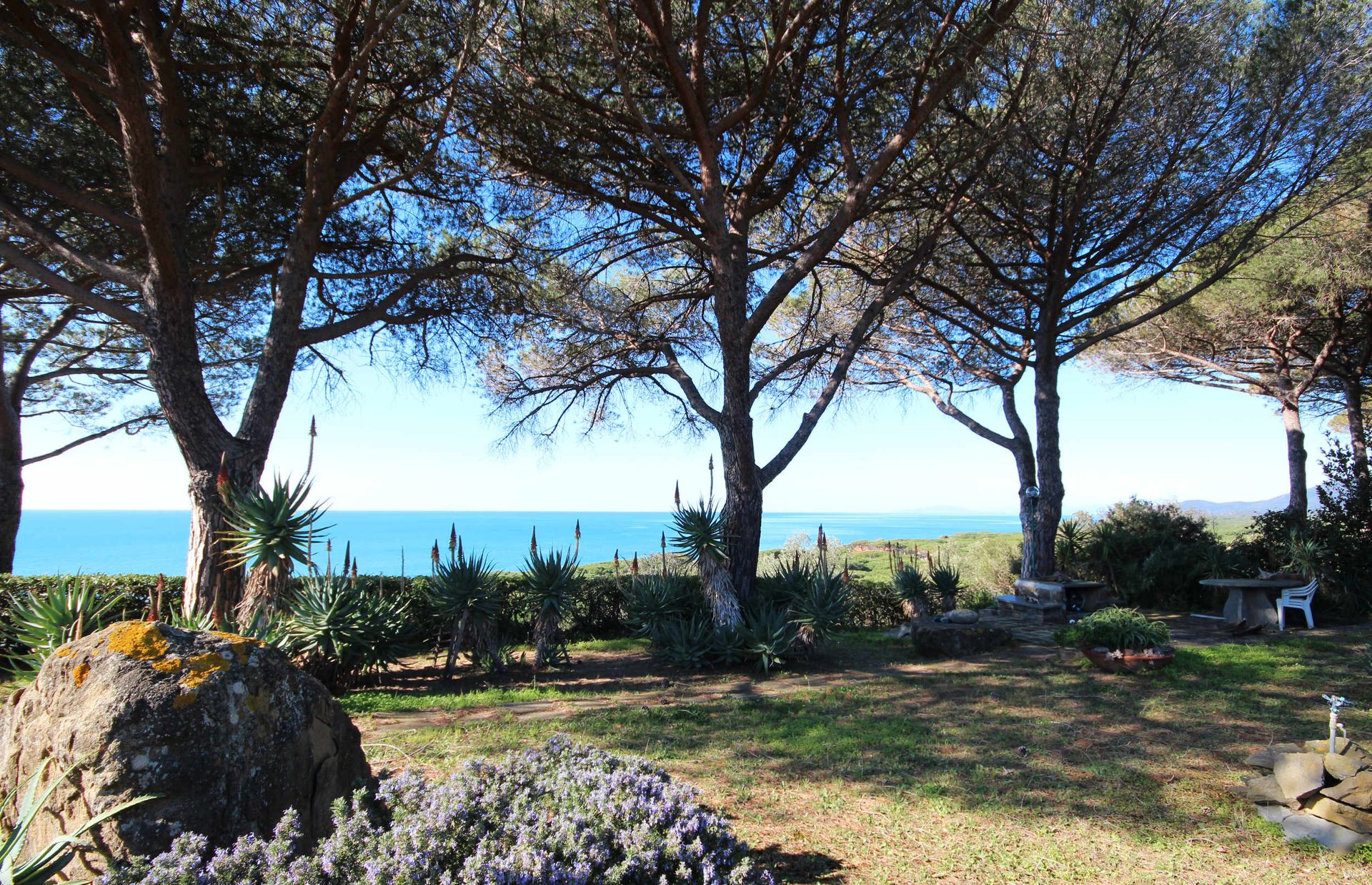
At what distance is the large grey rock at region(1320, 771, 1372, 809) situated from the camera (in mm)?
3594

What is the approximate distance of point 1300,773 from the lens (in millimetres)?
3828

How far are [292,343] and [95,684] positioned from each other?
6.38 meters

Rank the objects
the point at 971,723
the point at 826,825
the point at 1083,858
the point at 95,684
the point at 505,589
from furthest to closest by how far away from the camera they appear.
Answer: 1. the point at 505,589
2. the point at 971,723
3. the point at 826,825
4. the point at 1083,858
5. the point at 95,684

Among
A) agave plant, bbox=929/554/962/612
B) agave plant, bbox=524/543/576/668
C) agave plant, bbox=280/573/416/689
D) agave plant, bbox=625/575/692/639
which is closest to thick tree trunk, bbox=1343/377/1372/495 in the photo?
agave plant, bbox=929/554/962/612

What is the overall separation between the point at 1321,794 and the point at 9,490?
15977 millimetres

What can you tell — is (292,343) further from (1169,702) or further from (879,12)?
(1169,702)

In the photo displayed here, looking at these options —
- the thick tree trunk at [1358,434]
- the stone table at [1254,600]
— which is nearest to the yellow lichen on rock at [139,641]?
the stone table at [1254,600]

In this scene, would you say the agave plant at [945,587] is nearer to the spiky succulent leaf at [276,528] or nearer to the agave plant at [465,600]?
the agave plant at [465,600]

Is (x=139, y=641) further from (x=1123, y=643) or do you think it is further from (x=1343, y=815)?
(x=1123, y=643)

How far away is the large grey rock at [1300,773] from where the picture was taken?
12.3 ft

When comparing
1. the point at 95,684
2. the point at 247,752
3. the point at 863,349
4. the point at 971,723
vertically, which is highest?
the point at 863,349

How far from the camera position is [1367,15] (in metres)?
10.4

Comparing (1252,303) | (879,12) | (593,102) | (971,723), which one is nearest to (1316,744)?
(971,723)

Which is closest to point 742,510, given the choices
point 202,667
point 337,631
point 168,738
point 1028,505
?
point 337,631
